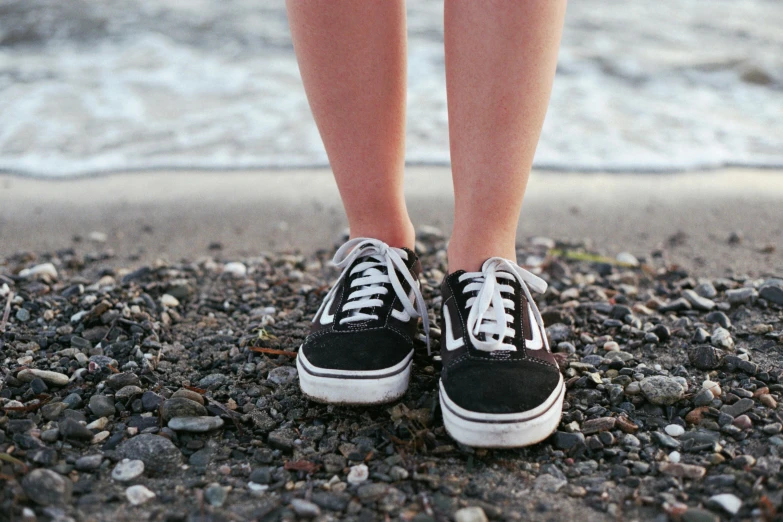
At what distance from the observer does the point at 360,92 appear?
69.4 inches

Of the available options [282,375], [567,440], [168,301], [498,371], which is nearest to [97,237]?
[168,301]

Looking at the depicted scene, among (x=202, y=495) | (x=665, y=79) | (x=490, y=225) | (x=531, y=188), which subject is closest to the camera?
(x=202, y=495)

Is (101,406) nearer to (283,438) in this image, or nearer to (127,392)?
(127,392)

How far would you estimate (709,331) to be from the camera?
209 centimetres

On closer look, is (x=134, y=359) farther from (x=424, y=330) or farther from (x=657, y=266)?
(x=657, y=266)

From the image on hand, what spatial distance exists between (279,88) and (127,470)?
4.04 metres

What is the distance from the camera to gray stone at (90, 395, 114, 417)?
1.70 meters

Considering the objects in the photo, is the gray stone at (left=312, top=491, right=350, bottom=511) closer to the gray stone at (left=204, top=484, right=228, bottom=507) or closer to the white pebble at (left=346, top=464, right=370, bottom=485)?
the white pebble at (left=346, top=464, right=370, bottom=485)

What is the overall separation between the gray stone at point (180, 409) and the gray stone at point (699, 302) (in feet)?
5.21

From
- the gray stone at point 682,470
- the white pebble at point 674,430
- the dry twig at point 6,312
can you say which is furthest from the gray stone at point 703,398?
the dry twig at point 6,312

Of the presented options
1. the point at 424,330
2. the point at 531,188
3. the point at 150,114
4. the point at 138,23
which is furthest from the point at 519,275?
the point at 138,23

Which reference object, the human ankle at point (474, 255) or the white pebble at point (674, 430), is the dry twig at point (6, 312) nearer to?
the human ankle at point (474, 255)

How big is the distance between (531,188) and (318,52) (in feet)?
6.75

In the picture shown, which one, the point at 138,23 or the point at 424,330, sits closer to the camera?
the point at 424,330
